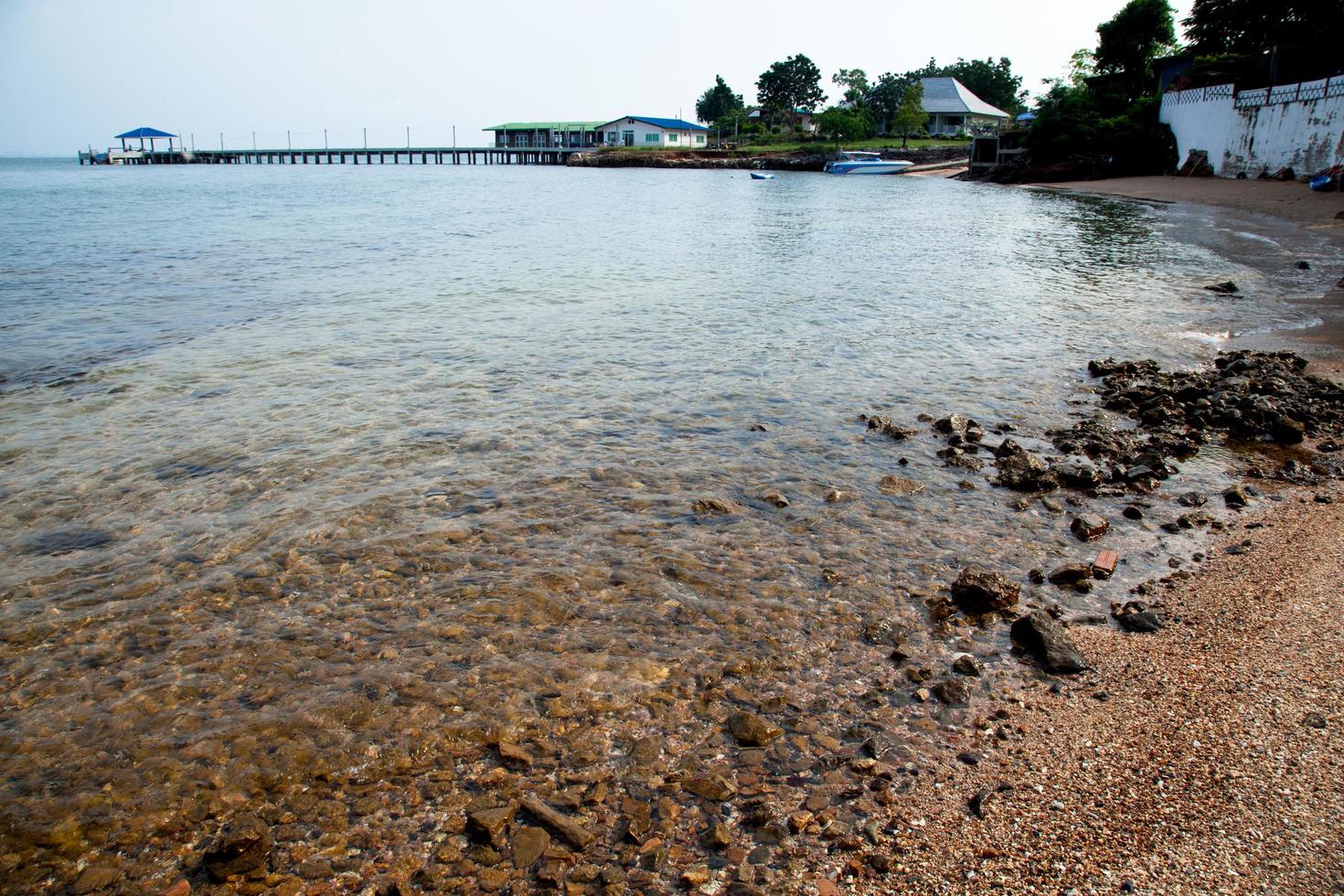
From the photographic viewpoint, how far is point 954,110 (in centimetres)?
13550

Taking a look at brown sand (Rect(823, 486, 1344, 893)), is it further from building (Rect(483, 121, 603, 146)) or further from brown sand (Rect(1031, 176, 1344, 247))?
building (Rect(483, 121, 603, 146))

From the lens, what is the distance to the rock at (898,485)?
798 centimetres

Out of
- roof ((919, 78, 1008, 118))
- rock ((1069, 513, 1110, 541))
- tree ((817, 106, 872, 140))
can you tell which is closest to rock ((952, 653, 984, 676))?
rock ((1069, 513, 1110, 541))

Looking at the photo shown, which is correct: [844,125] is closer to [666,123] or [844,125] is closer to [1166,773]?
[666,123]

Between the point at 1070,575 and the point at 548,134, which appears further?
the point at 548,134

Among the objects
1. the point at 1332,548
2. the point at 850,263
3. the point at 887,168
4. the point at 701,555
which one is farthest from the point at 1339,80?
the point at 887,168

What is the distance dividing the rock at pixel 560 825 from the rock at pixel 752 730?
41.3 inches

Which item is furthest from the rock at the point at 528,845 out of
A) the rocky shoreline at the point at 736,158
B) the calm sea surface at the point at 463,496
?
the rocky shoreline at the point at 736,158

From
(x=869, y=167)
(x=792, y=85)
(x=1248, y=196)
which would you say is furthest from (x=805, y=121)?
(x=1248, y=196)

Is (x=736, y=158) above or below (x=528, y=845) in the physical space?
above

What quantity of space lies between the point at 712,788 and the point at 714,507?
3.65 meters

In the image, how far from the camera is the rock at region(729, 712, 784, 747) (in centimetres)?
454

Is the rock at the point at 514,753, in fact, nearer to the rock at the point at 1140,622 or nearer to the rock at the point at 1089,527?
the rock at the point at 1140,622

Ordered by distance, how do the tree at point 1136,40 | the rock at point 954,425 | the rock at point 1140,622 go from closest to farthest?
the rock at point 1140,622
the rock at point 954,425
the tree at point 1136,40
